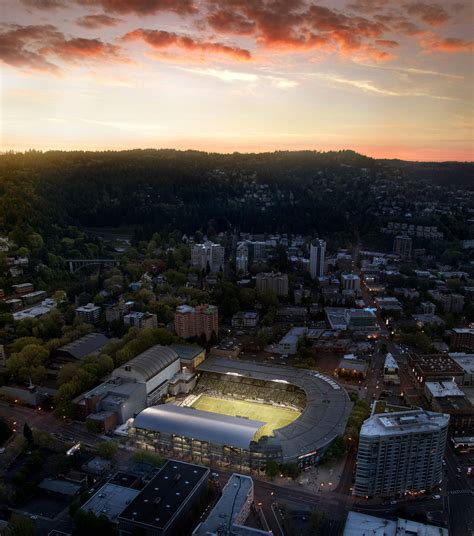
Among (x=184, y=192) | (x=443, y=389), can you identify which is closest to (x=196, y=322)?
(x=443, y=389)

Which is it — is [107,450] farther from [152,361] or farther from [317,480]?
[317,480]

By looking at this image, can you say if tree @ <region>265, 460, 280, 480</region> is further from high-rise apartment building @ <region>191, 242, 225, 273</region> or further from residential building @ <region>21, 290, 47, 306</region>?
high-rise apartment building @ <region>191, 242, 225, 273</region>

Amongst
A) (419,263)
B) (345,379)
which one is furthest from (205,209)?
(345,379)

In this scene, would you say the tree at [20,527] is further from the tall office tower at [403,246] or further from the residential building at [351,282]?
the tall office tower at [403,246]

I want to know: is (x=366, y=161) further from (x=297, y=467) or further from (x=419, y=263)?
(x=297, y=467)

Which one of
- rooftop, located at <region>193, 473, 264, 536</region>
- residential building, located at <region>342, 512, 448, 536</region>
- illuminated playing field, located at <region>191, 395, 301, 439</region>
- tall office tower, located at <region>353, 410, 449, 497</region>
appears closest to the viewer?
rooftop, located at <region>193, 473, 264, 536</region>

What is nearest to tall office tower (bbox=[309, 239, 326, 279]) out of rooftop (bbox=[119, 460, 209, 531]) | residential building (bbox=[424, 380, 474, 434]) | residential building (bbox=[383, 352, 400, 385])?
residential building (bbox=[383, 352, 400, 385])
